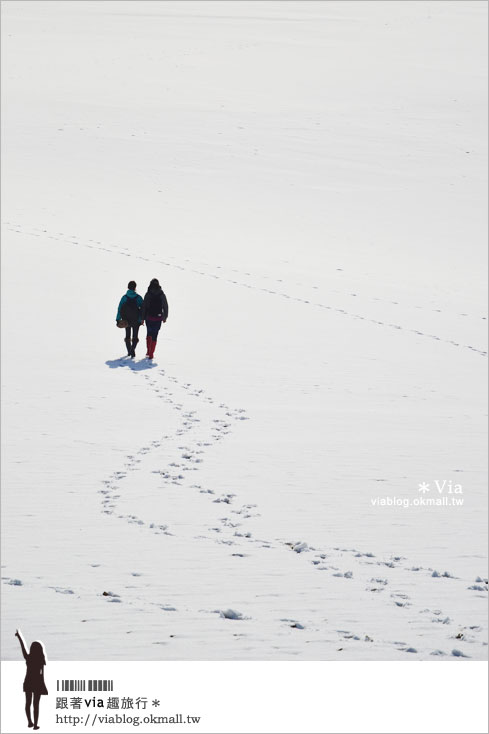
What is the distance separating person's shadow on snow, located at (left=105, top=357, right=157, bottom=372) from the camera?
16641 millimetres

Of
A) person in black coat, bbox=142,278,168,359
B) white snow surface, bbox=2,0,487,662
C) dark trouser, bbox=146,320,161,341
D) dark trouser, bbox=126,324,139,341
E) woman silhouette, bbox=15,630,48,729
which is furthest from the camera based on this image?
dark trouser, bbox=126,324,139,341

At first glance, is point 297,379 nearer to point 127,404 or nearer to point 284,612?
point 127,404

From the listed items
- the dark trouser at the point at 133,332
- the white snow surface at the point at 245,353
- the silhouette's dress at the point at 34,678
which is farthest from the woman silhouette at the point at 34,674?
the dark trouser at the point at 133,332

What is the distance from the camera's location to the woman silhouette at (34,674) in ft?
21.8

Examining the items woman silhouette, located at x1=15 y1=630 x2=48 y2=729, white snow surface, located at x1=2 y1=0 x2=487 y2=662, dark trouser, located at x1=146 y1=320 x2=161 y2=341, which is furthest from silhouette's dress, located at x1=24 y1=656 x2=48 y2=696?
dark trouser, located at x1=146 y1=320 x2=161 y2=341

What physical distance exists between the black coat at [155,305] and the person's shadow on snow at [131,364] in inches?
37.5

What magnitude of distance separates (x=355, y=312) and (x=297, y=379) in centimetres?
579

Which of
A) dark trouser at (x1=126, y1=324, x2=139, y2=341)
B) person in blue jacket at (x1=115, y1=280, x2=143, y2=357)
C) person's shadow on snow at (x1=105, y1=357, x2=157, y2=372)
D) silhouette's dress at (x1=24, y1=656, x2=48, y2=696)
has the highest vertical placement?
person in blue jacket at (x1=115, y1=280, x2=143, y2=357)

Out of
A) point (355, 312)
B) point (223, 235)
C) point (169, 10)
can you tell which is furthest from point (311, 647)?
point (169, 10)

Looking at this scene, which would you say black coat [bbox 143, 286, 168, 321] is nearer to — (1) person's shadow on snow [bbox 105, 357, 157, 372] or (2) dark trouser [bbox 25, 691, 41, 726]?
(1) person's shadow on snow [bbox 105, 357, 157, 372]

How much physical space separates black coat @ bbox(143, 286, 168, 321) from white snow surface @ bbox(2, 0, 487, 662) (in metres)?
0.96

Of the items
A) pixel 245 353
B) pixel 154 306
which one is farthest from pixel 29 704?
pixel 245 353

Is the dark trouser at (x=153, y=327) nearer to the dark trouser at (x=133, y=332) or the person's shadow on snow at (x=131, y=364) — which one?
the dark trouser at (x=133, y=332)

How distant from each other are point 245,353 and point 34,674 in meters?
11.8
